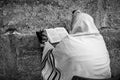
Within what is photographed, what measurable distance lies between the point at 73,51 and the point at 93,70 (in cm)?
18

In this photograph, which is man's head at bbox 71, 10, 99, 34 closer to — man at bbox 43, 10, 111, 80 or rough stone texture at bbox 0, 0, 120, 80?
man at bbox 43, 10, 111, 80

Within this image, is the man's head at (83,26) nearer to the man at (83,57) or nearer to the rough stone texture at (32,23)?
the man at (83,57)

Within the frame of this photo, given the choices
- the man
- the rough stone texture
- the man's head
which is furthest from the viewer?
the rough stone texture

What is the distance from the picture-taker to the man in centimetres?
117

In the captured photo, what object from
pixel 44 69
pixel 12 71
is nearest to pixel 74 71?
pixel 44 69

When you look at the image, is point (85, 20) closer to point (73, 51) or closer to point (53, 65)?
point (73, 51)

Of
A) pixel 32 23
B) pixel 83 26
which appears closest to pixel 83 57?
pixel 83 26

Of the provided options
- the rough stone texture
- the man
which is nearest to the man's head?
the man

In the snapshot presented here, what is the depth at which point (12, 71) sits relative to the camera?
223cm

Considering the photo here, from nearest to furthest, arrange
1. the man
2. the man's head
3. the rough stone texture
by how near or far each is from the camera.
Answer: the man < the man's head < the rough stone texture

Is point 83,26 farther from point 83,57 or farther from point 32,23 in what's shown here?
point 32,23

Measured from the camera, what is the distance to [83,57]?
118 centimetres

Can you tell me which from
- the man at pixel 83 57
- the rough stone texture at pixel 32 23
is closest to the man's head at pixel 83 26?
the man at pixel 83 57

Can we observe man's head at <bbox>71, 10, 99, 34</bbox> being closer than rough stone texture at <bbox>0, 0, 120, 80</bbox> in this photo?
Yes
